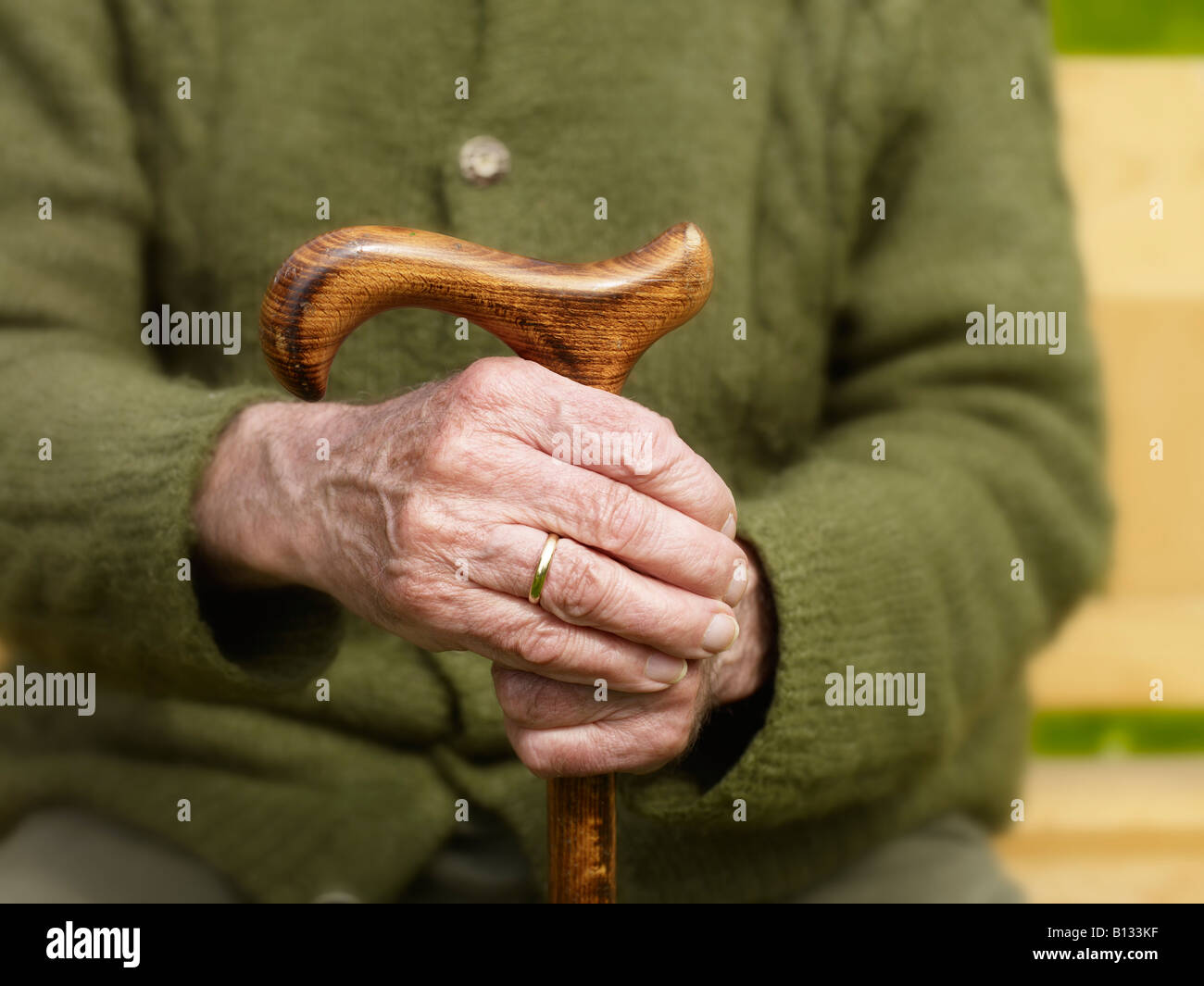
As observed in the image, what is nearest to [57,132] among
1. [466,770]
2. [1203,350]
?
[466,770]

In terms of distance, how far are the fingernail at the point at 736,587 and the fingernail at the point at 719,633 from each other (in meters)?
0.03

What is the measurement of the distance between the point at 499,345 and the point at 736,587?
328mm

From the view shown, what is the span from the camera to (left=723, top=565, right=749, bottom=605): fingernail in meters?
0.65

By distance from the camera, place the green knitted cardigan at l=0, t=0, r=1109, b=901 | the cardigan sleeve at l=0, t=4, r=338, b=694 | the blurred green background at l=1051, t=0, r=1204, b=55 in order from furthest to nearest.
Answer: the blurred green background at l=1051, t=0, r=1204, b=55 < the green knitted cardigan at l=0, t=0, r=1109, b=901 < the cardigan sleeve at l=0, t=4, r=338, b=694

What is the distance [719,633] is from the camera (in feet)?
2.01

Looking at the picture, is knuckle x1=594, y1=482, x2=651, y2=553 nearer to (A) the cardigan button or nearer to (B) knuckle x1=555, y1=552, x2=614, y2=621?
(B) knuckle x1=555, y1=552, x2=614, y2=621

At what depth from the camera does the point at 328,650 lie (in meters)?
0.78

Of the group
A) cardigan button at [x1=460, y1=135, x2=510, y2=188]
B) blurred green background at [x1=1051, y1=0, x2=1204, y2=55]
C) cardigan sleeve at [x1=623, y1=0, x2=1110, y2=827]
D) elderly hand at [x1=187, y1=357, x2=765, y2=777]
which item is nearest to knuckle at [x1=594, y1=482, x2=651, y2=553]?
elderly hand at [x1=187, y1=357, x2=765, y2=777]

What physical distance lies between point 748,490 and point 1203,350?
0.67 meters

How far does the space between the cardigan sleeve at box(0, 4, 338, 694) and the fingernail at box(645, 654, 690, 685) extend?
0.88 ft

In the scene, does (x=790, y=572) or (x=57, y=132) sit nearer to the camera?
(x=790, y=572)

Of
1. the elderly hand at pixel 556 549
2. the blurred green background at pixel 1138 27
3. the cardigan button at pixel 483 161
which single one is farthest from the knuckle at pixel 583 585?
the blurred green background at pixel 1138 27

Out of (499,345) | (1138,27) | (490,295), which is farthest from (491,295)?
(1138,27)

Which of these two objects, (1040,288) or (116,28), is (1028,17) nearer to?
(1040,288)
